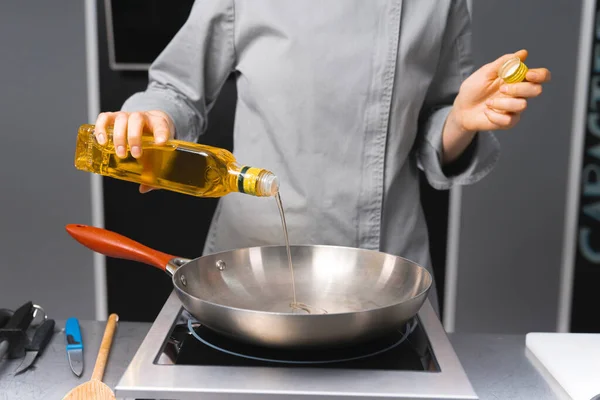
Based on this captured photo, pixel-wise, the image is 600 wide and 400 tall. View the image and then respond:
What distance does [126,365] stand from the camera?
94 centimetres

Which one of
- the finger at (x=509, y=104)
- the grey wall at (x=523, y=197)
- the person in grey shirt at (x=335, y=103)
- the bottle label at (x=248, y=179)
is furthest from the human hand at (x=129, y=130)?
the grey wall at (x=523, y=197)

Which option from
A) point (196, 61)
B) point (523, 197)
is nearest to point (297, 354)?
point (196, 61)

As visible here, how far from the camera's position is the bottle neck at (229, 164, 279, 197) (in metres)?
0.87

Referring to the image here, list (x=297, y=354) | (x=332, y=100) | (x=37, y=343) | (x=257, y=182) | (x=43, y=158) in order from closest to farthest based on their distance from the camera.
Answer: (x=297, y=354) < (x=257, y=182) < (x=37, y=343) < (x=332, y=100) < (x=43, y=158)

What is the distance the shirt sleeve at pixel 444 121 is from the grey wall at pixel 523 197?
3.76 feet

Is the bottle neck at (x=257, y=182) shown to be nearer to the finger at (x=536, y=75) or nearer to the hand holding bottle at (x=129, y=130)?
the hand holding bottle at (x=129, y=130)

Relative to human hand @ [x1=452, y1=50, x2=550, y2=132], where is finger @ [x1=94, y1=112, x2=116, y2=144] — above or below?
below

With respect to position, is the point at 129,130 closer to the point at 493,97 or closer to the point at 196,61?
the point at 196,61

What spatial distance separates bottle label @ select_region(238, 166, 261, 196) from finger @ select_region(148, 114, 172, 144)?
0.39 ft

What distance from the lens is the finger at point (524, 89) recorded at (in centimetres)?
91

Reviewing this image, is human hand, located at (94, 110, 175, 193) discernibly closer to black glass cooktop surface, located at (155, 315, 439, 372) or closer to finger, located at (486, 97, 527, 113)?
black glass cooktop surface, located at (155, 315, 439, 372)

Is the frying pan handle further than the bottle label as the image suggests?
Yes

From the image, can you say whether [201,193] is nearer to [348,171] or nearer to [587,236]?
[348,171]

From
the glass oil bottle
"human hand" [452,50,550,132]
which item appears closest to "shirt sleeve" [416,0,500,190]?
"human hand" [452,50,550,132]
